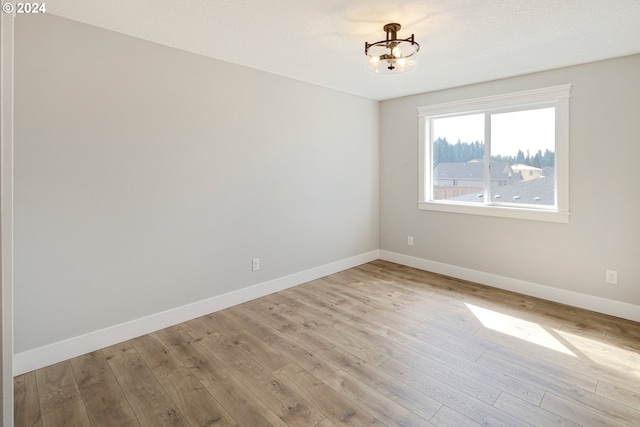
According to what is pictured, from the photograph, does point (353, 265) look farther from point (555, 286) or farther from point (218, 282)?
point (555, 286)

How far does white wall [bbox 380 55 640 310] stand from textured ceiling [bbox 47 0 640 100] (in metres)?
0.27

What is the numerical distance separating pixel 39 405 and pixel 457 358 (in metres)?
2.70

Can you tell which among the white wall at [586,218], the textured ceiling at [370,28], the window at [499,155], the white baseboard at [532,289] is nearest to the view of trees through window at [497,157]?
the window at [499,155]

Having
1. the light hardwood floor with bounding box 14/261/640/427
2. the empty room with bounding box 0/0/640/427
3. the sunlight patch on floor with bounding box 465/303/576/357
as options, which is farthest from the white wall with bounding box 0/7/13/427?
→ the sunlight patch on floor with bounding box 465/303/576/357

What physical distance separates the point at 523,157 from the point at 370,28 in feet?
7.85

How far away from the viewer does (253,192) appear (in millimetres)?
3418

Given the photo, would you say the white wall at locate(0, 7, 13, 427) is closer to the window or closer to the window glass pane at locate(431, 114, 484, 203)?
the window

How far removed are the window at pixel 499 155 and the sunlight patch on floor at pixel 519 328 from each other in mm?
Result: 1195

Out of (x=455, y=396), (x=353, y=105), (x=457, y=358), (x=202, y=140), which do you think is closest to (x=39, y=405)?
(x=202, y=140)

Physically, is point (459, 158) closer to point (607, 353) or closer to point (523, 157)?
point (523, 157)

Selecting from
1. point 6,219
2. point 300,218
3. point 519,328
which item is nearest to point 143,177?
point 6,219

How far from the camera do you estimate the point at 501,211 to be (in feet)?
12.3

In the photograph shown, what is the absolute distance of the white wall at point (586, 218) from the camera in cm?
295

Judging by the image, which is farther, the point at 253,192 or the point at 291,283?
the point at 291,283
